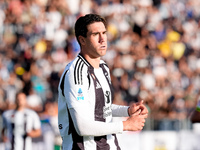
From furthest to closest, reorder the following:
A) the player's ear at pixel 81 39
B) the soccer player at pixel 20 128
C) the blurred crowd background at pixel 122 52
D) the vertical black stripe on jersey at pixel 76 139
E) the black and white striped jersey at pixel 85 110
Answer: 1. the blurred crowd background at pixel 122 52
2. the soccer player at pixel 20 128
3. the player's ear at pixel 81 39
4. the vertical black stripe on jersey at pixel 76 139
5. the black and white striped jersey at pixel 85 110

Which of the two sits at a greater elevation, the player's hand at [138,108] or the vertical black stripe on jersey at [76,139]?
the player's hand at [138,108]

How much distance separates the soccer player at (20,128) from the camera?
9234 millimetres

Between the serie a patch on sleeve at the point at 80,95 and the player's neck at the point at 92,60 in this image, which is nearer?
the serie a patch on sleeve at the point at 80,95

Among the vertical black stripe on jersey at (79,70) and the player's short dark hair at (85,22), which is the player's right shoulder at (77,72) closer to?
the vertical black stripe on jersey at (79,70)

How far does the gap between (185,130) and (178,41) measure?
15.8ft

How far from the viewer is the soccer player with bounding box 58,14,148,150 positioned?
4395 mm

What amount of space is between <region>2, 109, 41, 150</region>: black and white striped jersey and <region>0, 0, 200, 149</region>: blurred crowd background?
11.2ft

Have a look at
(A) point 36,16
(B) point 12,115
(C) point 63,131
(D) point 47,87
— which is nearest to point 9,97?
(D) point 47,87

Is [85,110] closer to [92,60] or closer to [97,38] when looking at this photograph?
[92,60]

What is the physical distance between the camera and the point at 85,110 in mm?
4402

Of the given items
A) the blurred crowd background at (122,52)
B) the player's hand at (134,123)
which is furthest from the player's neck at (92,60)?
the blurred crowd background at (122,52)

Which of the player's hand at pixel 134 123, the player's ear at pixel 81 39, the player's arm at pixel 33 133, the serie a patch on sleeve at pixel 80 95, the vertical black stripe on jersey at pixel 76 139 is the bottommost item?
the player's arm at pixel 33 133

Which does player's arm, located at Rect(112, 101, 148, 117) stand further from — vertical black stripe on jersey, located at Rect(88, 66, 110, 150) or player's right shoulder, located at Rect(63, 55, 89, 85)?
player's right shoulder, located at Rect(63, 55, 89, 85)

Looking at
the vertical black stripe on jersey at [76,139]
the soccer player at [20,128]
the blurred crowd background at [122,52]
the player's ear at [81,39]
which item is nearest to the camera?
the vertical black stripe on jersey at [76,139]
